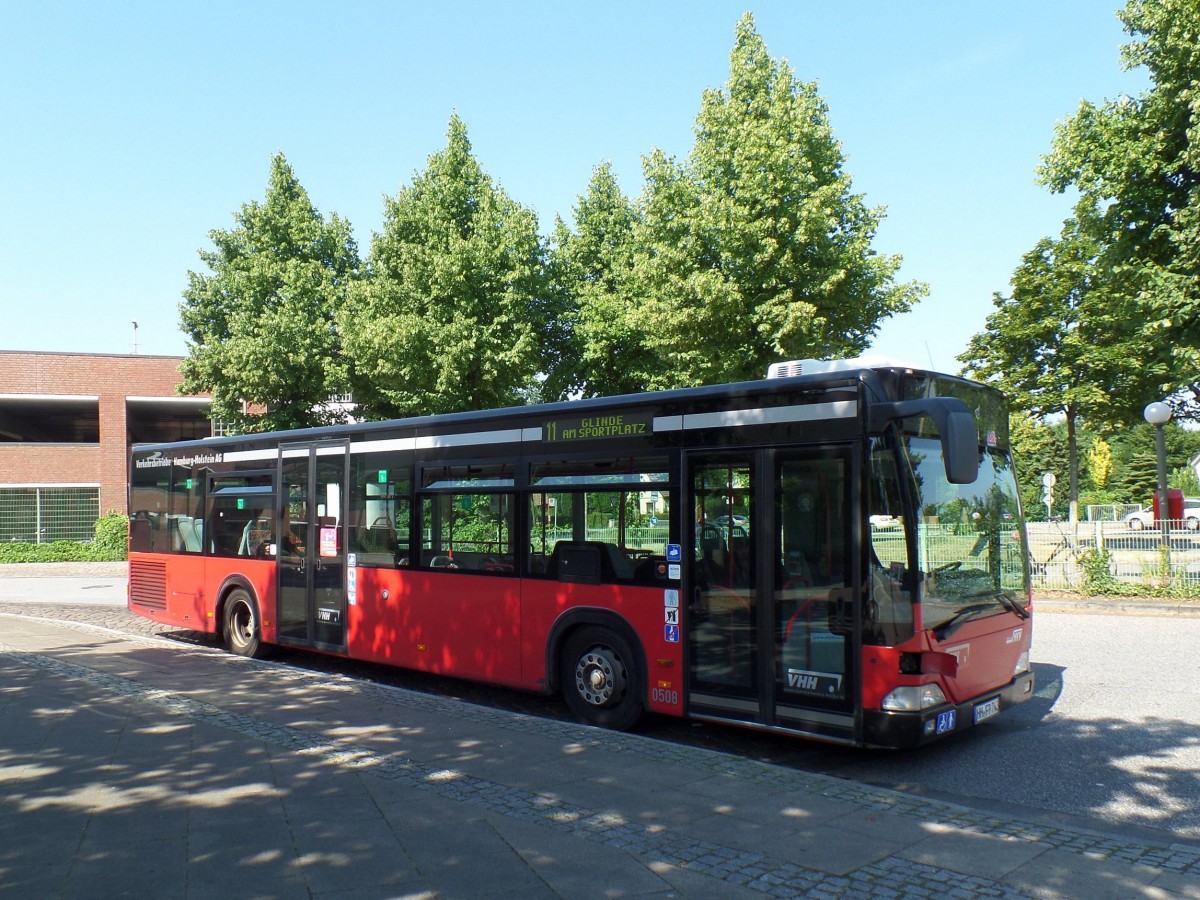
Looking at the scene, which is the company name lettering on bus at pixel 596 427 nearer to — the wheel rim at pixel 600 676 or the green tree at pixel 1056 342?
the wheel rim at pixel 600 676

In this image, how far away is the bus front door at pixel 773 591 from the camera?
262 inches

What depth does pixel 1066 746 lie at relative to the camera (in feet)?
24.6

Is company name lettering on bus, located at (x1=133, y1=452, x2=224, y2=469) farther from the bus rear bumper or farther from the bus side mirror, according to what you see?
the bus side mirror

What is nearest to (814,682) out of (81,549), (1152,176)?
(1152,176)

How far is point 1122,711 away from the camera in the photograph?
8.59 metres

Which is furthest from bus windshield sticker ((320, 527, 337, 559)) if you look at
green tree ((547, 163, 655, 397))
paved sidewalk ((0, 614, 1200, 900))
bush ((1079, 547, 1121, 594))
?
green tree ((547, 163, 655, 397))

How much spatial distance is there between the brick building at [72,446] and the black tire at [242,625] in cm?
2612

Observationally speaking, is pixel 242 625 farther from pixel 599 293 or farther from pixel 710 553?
pixel 599 293

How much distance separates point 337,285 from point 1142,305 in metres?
22.6

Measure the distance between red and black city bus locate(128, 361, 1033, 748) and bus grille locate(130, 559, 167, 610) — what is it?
4066 mm

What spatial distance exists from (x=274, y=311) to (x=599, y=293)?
9.77m

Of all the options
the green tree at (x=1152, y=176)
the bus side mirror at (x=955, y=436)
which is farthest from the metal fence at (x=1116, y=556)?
the bus side mirror at (x=955, y=436)

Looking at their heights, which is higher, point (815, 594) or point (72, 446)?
point (72, 446)

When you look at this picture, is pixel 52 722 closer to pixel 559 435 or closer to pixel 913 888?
pixel 559 435
